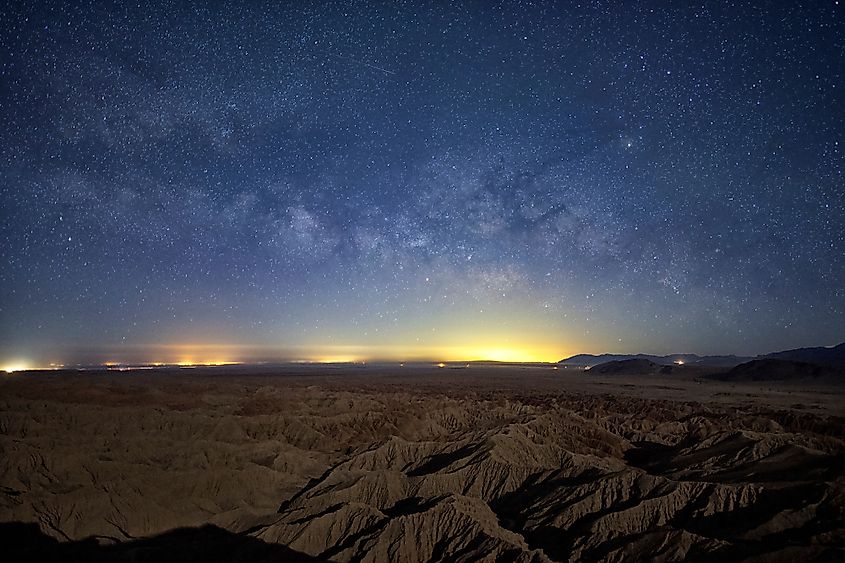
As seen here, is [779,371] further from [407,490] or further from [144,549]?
[144,549]

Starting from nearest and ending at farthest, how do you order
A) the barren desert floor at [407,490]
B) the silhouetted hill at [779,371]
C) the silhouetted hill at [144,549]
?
the barren desert floor at [407,490] → the silhouetted hill at [144,549] → the silhouetted hill at [779,371]

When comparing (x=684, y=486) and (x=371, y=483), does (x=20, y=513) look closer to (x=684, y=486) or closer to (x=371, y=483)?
(x=371, y=483)

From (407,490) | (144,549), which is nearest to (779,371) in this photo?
(407,490)

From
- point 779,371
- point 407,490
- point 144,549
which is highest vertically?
point 779,371

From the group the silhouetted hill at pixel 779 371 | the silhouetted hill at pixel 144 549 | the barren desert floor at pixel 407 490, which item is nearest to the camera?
the barren desert floor at pixel 407 490

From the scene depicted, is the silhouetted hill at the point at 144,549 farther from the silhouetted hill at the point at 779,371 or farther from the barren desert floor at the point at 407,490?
the silhouetted hill at the point at 779,371

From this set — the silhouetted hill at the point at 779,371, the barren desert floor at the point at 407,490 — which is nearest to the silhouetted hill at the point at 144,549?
the barren desert floor at the point at 407,490

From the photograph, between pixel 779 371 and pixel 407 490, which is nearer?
pixel 407 490

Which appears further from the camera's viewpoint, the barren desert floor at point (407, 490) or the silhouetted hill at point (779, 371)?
the silhouetted hill at point (779, 371)

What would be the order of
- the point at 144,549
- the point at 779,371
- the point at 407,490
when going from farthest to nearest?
the point at 779,371, the point at 407,490, the point at 144,549

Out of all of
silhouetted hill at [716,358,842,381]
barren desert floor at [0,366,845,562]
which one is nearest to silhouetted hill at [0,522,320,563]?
barren desert floor at [0,366,845,562]
